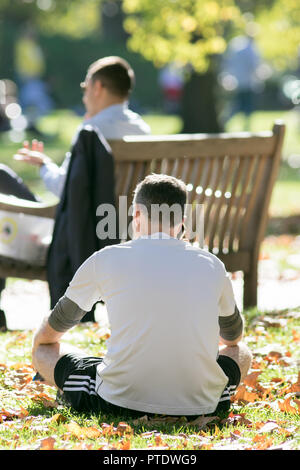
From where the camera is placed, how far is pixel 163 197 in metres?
3.85

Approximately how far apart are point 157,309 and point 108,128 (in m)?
2.77

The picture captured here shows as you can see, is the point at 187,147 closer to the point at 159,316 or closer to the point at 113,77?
the point at 113,77

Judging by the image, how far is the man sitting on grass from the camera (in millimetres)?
3846

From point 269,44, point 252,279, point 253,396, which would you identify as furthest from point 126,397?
point 269,44

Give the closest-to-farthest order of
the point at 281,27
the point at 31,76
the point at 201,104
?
the point at 281,27 → the point at 201,104 → the point at 31,76

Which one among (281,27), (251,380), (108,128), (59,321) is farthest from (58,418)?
(281,27)

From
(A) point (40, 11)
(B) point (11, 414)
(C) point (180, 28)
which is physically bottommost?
(A) point (40, 11)

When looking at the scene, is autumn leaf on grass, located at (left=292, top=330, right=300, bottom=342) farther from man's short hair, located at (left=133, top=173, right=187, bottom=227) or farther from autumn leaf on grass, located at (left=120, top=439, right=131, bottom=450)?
autumn leaf on grass, located at (left=120, top=439, right=131, bottom=450)

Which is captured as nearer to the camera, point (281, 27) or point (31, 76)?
point (281, 27)

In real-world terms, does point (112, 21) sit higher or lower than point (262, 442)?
lower

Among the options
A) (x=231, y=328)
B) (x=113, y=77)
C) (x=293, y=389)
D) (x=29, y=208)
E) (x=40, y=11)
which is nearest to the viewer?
(x=231, y=328)

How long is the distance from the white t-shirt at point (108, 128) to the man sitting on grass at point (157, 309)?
2.22 meters

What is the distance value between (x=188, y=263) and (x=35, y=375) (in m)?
1.31
